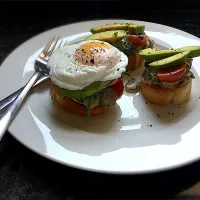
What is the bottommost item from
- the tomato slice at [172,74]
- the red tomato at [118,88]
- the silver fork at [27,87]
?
the red tomato at [118,88]

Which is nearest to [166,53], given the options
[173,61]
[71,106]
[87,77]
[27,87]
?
[173,61]

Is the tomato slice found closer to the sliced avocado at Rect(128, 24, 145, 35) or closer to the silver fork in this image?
the sliced avocado at Rect(128, 24, 145, 35)

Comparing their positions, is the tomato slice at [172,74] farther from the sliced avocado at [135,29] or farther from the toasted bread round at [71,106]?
the sliced avocado at [135,29]

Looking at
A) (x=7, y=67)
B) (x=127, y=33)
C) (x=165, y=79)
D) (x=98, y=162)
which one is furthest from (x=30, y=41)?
(x=98, y=162)

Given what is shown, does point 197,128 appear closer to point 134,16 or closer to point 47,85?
point 47,85

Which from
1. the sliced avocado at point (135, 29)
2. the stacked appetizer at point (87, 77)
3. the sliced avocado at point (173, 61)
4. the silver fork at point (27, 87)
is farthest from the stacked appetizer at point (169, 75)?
the silver fork at point (27, 87)

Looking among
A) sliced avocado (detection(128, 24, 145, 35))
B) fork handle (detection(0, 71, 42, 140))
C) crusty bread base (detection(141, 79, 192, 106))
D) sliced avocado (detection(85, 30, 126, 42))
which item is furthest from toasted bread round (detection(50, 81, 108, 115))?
sliced avocado (detection(128, 24, 145, 35))
